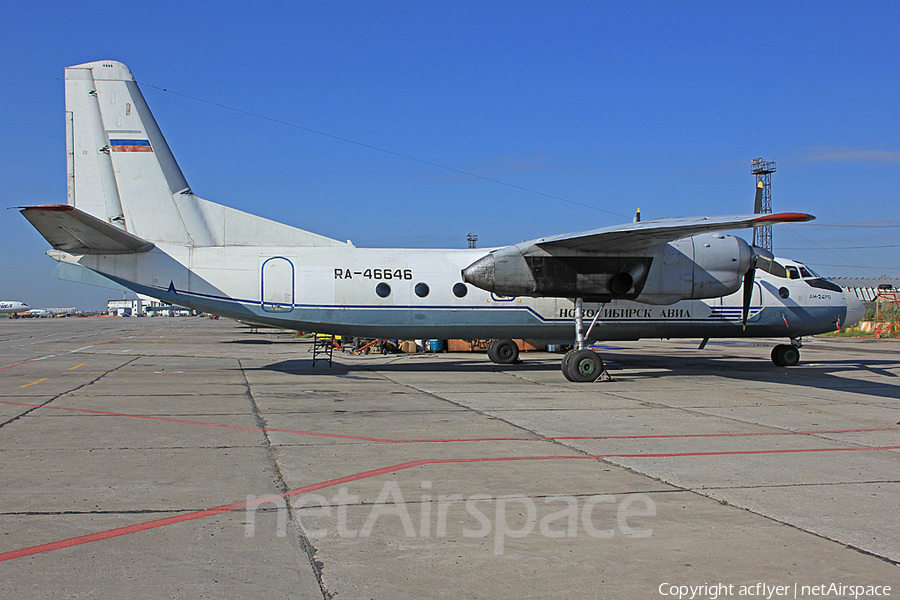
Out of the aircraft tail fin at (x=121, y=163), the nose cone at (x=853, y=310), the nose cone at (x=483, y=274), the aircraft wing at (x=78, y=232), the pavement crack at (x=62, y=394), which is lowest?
the pavement crack at (x=62, y=394)

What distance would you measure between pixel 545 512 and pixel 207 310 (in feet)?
43.2

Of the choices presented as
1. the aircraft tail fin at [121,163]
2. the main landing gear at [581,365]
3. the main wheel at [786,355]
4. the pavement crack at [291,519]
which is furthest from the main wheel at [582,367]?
the aircraft tail fin at [121,163]

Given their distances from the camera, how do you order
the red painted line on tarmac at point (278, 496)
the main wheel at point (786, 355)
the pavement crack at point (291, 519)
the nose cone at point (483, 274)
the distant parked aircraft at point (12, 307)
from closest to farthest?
the pavement crack at point (291, 519) < the red painted line on tarmac at point (278, 496) < the nose cone at point (483, 274) < the main wheel at point (786, 355) < the distant parked aircraft at point (12, 307)

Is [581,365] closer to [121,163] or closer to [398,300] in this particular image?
[398,300]

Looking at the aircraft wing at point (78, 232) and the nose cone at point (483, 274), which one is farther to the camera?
the nose cone at point (483, 274)

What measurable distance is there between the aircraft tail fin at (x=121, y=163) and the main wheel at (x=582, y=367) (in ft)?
31.8

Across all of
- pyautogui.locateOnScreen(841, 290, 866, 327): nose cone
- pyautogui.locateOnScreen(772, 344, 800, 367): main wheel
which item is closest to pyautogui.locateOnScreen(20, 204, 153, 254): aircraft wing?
pyautogui.locateOnScreen(772, 344, 800, 367): main wheel

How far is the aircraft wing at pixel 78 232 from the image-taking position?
13.6 m

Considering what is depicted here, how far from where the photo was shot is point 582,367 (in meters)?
16.6

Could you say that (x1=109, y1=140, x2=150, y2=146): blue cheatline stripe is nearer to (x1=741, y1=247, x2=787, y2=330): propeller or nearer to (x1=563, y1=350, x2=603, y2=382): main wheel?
(x1=563, y1=350, x2=603, y2=382): main wheel

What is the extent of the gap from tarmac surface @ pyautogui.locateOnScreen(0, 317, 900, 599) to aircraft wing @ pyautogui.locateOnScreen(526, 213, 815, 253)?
361cm

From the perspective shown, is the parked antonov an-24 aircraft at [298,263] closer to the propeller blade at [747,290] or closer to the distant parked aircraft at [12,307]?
the propeller blade at [747,290]

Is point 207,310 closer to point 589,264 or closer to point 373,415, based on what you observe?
point 373,415

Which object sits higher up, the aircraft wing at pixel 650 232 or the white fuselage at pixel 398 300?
the aircraft wing at pixel 650 232
